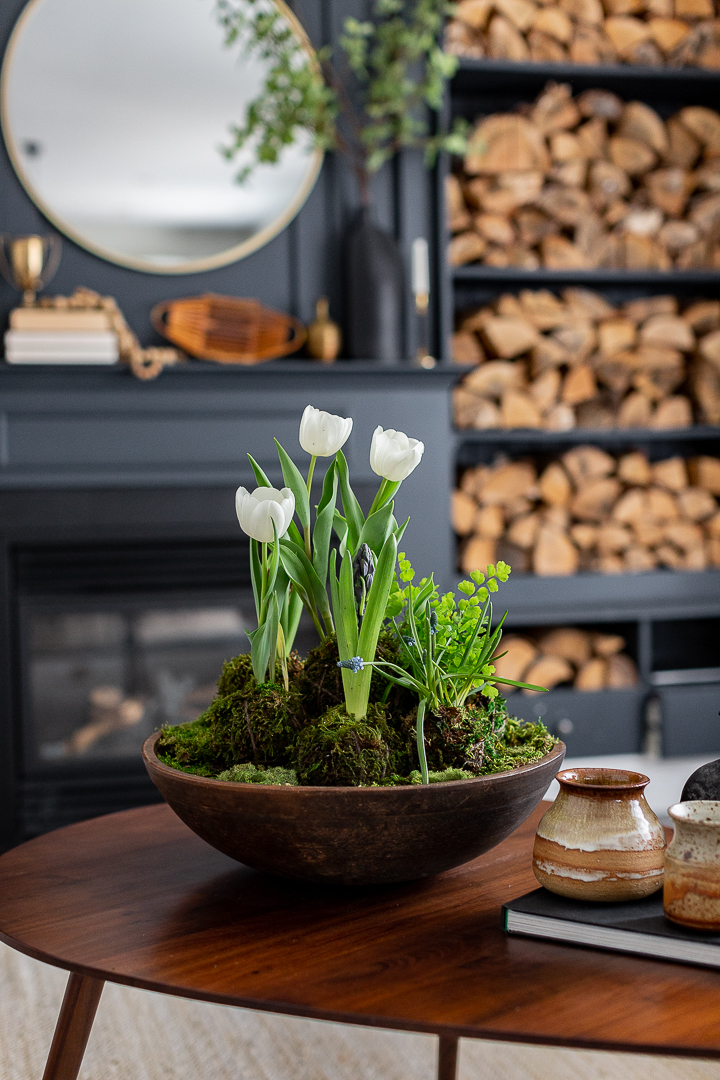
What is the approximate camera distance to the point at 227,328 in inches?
105

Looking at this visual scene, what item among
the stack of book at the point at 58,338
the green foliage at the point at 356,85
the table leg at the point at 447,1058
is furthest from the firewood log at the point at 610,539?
the table leg at the point at 447,1058

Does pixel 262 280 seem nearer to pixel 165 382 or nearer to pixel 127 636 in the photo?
pixel 165 382

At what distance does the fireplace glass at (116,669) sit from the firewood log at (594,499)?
3.24 ft

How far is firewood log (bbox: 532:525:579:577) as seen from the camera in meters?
2.81

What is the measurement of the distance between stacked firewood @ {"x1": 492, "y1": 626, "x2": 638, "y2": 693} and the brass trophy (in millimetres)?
1561

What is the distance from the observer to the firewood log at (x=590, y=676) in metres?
2.84

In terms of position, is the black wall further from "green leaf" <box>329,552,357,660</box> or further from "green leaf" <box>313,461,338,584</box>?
"green leaf" <box>329,552,357,660</box>

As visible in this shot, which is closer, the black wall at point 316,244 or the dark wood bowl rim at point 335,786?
the dark wood bowl rim at point 335,786

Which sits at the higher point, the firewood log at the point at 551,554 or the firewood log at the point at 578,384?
the firewood log at the point at 578,384

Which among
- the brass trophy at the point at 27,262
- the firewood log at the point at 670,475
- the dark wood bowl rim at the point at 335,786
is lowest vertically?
the dark wood bowl rim at the point at 335,786

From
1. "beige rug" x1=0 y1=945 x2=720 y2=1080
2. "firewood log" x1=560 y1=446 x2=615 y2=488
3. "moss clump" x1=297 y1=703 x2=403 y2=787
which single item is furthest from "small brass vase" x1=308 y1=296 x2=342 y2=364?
"moss clump" x1=297 y1=703 x2=403 y2=787

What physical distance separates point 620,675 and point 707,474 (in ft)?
2.14

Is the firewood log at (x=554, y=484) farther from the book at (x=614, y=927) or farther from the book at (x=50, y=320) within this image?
the book at (x=614, y=927)

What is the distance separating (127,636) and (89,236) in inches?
40.9
